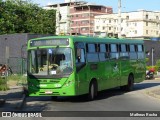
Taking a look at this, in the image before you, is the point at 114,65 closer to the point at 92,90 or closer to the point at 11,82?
the point at 92,90

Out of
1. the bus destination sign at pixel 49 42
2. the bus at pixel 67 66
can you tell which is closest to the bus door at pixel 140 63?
the bus at pixel 67 66

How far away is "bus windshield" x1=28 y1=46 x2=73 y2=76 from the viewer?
57.0 feet

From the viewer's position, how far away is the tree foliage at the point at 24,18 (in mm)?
64562

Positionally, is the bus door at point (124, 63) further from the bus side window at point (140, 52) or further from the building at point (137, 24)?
the building at point (137, 24)

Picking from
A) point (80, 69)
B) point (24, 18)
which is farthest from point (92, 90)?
point (24, 18)

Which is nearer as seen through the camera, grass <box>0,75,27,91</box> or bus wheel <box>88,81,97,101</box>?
bus wheel <box>88,81,97,101</box>

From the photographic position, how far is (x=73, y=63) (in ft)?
57.0

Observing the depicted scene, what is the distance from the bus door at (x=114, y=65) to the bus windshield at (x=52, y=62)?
4.38m

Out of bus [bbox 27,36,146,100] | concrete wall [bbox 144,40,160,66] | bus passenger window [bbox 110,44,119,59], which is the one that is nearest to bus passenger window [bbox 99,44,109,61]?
bus [bbox 27,36,146,100]

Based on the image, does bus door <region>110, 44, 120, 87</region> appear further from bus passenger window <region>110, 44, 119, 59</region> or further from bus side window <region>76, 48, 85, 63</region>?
bus side window <region>76, 48, 85, 63</region>

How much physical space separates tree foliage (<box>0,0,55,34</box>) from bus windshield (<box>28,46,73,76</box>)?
44.6m

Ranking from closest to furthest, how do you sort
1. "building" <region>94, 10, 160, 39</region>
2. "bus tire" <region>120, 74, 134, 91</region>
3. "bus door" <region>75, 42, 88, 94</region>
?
"bus door" <region>75, 42, 88, 94</region>, "bus tire" <region>120, 74, 134, 91</region>, "building" <region>94, 10, 160, 39</region>

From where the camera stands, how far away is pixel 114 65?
21734 mm

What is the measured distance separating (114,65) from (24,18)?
49056 mm
